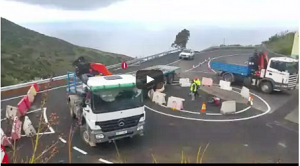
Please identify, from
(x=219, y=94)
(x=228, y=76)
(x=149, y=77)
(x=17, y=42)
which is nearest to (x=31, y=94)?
(x=149, y=77)

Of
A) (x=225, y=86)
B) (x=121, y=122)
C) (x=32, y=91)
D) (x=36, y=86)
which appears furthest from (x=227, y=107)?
(x=36, y=86)

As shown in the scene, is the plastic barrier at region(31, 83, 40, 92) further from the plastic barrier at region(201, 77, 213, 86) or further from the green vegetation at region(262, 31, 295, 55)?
the green vegetation at region(262, 31, 295, 55)

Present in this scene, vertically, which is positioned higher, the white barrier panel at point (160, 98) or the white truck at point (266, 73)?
the white truck at point (266, 73)

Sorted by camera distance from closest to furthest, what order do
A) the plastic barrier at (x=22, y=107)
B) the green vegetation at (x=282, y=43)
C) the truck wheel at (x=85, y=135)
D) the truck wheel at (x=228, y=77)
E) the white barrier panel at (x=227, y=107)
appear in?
the truck wheel at (x=85, y=135) < the plastic barrier at (x=22, y=107) < the white barrier panel at (x=227, y=107) < the truck wheel at (x=228, y=77) < the green vegetation at (x=282, y=43)

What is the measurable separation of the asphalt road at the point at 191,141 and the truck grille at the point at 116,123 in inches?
35.8

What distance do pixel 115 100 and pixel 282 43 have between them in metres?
34.2

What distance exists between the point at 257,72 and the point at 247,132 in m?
8.37

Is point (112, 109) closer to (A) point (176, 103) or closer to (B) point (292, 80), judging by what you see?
(A) point (176, 103)

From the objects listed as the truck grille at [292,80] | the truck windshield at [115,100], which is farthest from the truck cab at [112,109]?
the truck grille at [292,80]

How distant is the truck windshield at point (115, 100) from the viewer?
371 inches

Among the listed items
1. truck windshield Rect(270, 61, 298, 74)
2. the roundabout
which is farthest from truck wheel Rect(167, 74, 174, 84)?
truck windshield Rect(270, 61, 298, 74)

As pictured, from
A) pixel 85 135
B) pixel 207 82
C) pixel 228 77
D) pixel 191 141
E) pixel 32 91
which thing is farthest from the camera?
pixel 228 77

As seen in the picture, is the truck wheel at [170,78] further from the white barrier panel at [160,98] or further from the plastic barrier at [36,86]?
the plastic barrier at [36,86]

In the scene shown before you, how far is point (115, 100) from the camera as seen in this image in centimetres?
957
